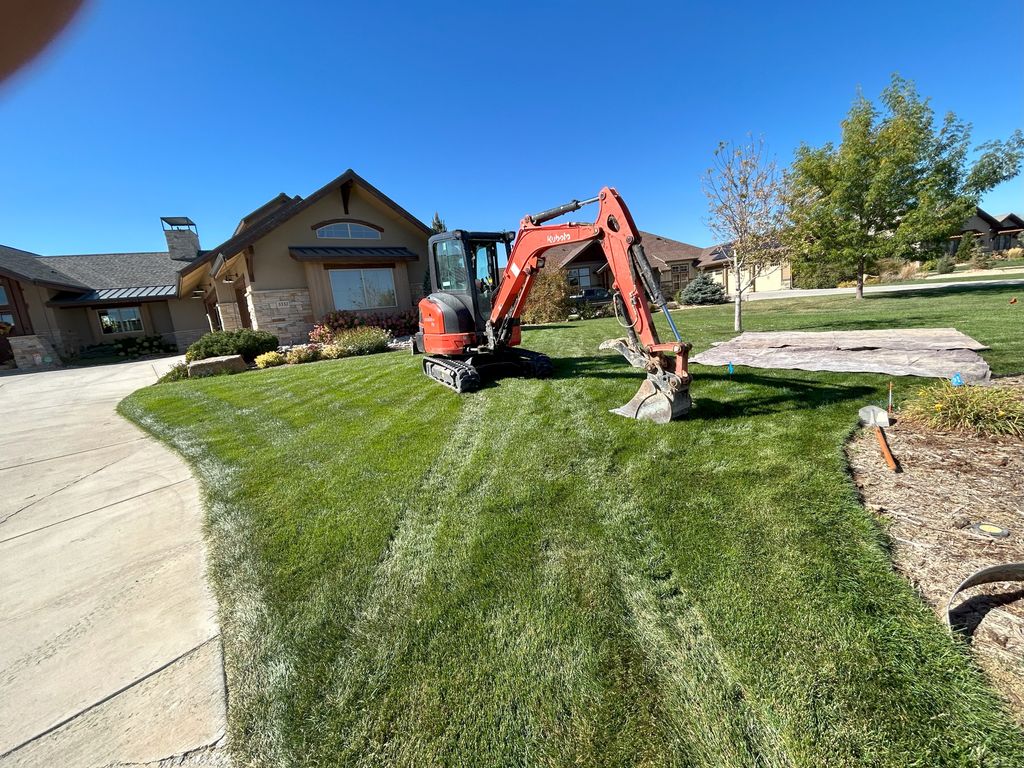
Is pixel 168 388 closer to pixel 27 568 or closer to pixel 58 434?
pixel 58 434

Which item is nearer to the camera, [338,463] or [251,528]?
[251,528]

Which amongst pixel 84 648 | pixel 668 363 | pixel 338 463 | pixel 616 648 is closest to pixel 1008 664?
pixel 616 648

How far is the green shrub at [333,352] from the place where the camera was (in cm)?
1320

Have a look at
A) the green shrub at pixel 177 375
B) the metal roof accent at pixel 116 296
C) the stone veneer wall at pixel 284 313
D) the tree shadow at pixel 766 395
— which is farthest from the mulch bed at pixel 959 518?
the metal roof accent at pixel 116 296

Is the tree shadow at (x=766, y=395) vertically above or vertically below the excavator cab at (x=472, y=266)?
below

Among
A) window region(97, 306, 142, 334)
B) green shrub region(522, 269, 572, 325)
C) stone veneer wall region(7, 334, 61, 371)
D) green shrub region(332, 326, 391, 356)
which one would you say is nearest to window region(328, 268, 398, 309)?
green shrub region(332, 326, 391, 356)

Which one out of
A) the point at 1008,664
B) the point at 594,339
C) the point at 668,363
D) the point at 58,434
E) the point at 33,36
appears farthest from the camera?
the point at 594,339

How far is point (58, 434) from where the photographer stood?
6539 millimetres

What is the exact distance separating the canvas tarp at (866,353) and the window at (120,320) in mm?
28539

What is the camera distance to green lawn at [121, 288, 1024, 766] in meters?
1.65

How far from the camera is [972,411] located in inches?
148

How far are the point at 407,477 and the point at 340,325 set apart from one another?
14.1 meters

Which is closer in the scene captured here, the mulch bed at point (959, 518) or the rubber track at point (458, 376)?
the mulch bed at point (959, 518)

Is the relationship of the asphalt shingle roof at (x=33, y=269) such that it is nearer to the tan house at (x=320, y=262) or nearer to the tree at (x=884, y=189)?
the tan house at (x=320, y=262)
